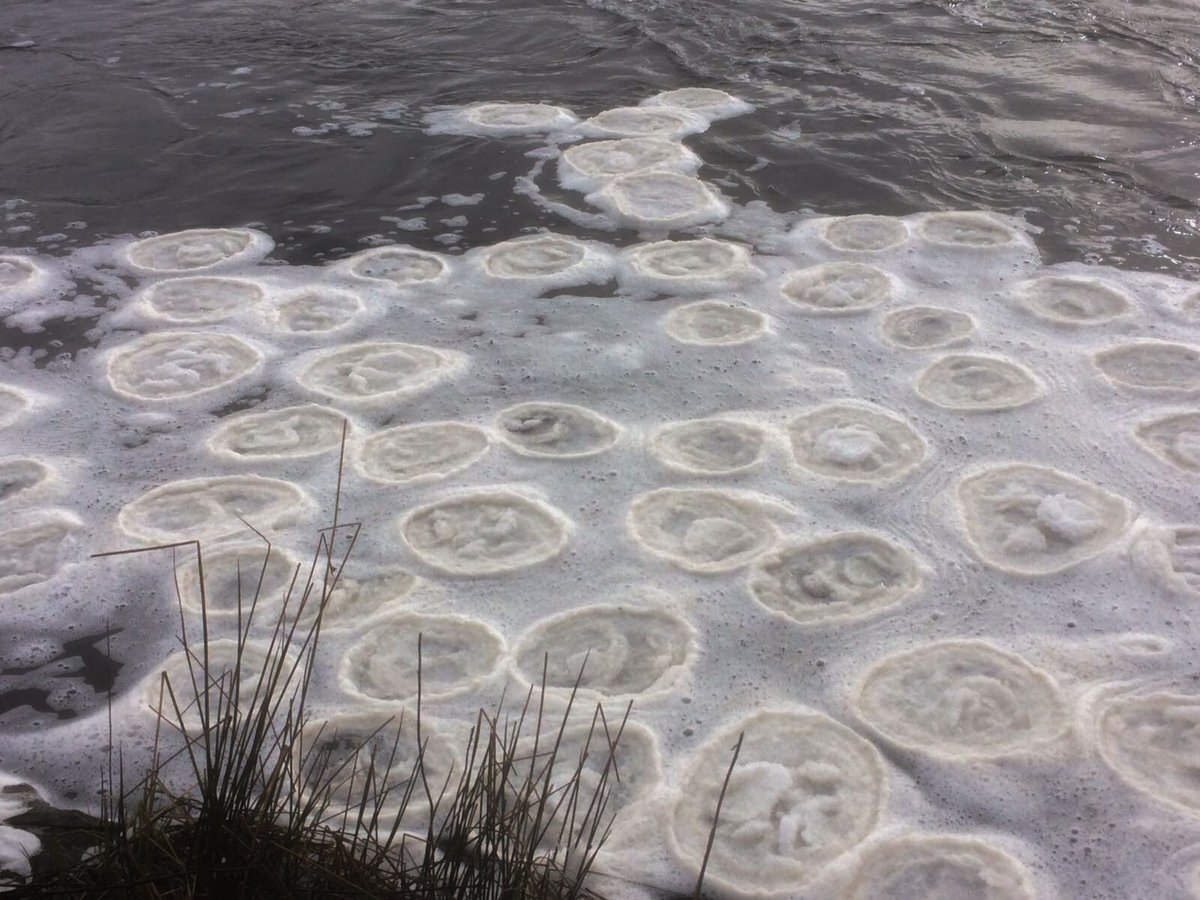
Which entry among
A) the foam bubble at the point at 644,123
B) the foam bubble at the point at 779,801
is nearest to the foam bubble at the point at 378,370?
the foam bubble at the point at 779,801

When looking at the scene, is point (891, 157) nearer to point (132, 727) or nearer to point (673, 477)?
point (673, 477)

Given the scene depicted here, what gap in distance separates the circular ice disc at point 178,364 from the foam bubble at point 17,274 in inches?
36.1

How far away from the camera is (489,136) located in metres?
6.62

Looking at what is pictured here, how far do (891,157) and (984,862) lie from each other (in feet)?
15.7

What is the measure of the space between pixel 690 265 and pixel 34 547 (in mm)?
3139

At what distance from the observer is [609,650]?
119 inches

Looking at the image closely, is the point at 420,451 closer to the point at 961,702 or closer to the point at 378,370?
the point at 378,370

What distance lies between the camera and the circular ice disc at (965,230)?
5.22 meters

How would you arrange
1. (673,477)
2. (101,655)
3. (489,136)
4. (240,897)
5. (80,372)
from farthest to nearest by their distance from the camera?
(489,136) → (80,372) → (673,477) → (101,655) → (240,897)

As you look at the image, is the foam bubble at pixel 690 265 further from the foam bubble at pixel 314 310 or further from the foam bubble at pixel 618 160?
the foam bubble at pixel 314 310

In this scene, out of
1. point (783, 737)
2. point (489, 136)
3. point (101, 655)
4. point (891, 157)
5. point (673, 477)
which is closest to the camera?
point (783, 737)

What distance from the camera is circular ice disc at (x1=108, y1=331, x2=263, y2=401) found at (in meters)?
4.23

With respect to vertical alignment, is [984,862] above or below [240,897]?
below

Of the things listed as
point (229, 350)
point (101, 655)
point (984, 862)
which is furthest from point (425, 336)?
point (984, 862)
